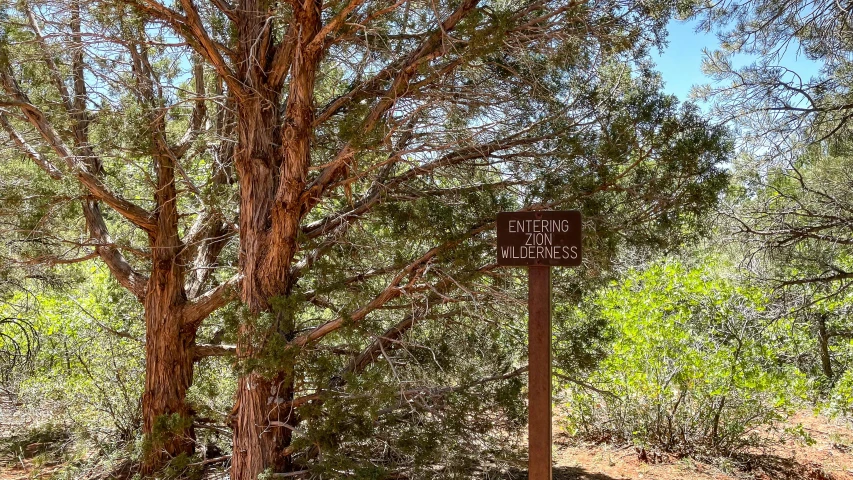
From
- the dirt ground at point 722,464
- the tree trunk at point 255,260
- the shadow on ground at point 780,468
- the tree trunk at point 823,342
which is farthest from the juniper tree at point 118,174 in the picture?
the tree trunk at point 823,342

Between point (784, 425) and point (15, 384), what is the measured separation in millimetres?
9846

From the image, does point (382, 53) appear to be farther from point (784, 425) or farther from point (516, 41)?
point (784, 425)

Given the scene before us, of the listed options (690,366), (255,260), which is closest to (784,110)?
(690,366)

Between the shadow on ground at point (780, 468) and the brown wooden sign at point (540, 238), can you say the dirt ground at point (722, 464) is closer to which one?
the shadow on ground at point (780, 468)

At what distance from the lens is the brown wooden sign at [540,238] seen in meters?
3.40

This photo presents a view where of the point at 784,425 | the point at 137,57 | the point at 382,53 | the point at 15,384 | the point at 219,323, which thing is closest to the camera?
the point at 382,53

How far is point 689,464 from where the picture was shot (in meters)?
6.73

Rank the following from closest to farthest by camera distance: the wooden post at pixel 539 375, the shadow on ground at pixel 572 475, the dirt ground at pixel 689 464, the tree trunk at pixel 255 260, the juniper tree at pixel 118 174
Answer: the wooden post at pixel 539 375 → the tree trunk at pixel 255 260 → the juniper tree at pixel 118 174 → the shadow on ground at pixel 572 475 → the dirt ground at pixel 689 464

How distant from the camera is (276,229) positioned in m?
5.11

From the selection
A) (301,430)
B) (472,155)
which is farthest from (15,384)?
(472,155)

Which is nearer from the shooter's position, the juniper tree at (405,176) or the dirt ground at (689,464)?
the juniper tree at (405,176)

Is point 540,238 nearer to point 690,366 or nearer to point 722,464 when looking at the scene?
point 690,366

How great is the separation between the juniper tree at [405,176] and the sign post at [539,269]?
43.6 inches

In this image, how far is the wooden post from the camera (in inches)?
133
